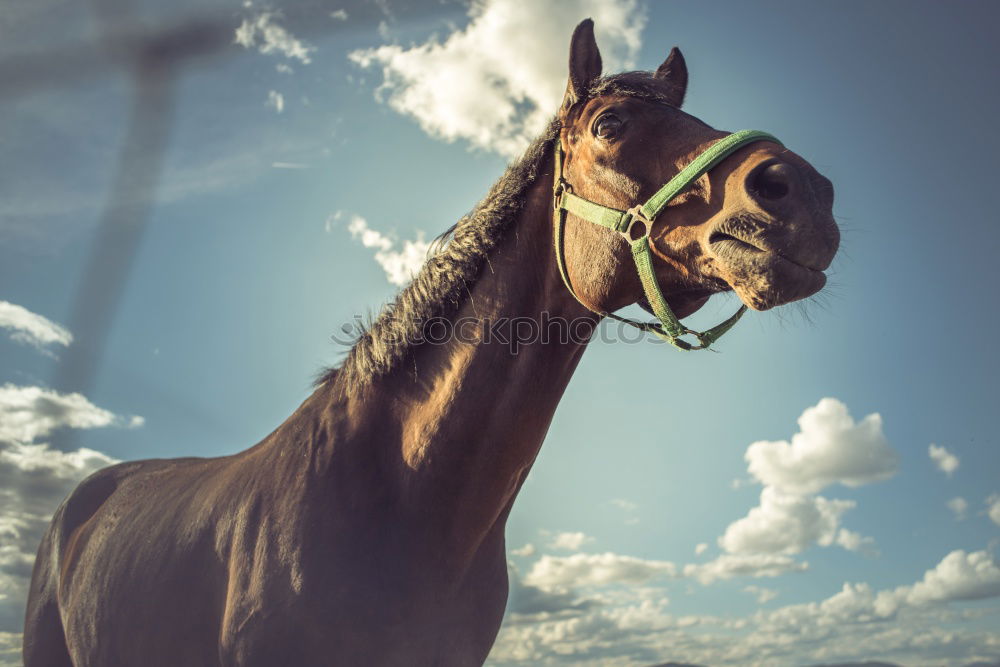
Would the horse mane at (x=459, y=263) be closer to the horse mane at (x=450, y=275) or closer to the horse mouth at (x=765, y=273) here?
the horse mane at (x=450, y=275)

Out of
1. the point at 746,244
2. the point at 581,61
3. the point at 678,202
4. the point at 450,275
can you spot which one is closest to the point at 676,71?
the point at 581,61

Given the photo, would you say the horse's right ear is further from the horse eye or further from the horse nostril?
the horse nostril

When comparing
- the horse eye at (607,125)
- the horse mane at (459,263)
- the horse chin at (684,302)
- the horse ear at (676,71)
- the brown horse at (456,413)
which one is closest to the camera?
the brown horse at (456,413)

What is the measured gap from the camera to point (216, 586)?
3623mm

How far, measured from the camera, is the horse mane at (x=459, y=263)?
11.9 ft

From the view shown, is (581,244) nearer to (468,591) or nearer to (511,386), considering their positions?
(511,386)

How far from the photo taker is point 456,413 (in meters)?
3.36

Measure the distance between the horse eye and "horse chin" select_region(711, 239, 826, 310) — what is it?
929mm

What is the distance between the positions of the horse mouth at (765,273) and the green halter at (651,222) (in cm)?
37

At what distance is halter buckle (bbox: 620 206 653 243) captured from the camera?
10.4 ft

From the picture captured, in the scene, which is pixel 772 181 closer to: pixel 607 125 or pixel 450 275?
pixel 607 125

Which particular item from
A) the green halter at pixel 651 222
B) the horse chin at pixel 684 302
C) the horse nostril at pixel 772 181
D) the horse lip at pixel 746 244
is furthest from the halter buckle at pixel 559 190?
the horse nostril at pixel 772 181

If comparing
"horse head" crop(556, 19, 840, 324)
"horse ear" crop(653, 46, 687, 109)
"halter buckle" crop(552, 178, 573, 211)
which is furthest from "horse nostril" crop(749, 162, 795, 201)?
"horse ear" crop(653, 46, 687, 109)

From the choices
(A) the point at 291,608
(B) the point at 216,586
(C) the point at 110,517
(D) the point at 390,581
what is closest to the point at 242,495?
(B) the point at 216,586
